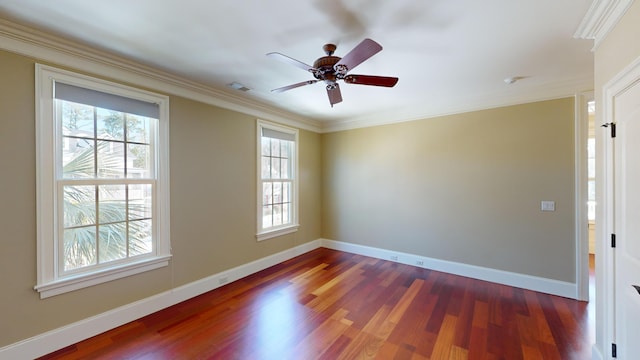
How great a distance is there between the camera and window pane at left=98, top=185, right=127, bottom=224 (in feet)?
7.86

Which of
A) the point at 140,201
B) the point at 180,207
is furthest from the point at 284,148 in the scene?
the point at 140,201

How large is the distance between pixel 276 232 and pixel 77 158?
2.66m

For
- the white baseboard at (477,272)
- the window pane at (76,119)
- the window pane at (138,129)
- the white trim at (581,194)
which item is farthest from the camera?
the white baseboard at (477,272)

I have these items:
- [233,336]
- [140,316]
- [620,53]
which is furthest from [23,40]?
[620,53]

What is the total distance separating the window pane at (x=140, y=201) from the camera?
8.58 ft

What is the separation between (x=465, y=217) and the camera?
3.67 metres

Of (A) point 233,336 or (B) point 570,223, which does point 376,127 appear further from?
(A) point 233,336

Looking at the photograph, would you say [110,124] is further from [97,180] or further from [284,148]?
[284,148]

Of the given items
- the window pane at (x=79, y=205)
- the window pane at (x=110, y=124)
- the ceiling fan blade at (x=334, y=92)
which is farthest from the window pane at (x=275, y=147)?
the window pane at (x=79, y=205)

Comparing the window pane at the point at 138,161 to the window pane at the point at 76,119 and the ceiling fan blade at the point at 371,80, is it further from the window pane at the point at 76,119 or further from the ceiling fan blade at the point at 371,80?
the ceiling fan blade at the point at 371,80

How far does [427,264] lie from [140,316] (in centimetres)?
379

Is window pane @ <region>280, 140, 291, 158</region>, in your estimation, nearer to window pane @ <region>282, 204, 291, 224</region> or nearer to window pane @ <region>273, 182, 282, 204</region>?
window pane @ <region>273, 182, 282, 204</region>

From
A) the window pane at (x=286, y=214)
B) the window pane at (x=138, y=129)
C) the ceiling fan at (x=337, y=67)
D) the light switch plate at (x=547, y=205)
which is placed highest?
the ceiling fan at (x=337, y=67)

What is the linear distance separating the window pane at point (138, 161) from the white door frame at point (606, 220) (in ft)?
12.9
